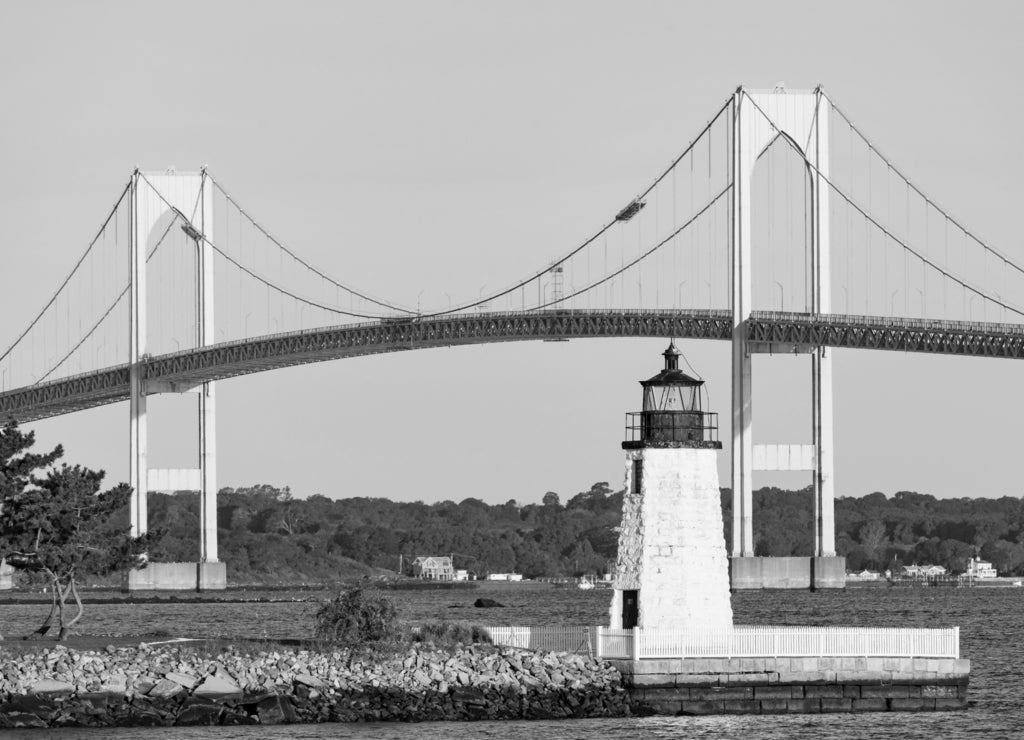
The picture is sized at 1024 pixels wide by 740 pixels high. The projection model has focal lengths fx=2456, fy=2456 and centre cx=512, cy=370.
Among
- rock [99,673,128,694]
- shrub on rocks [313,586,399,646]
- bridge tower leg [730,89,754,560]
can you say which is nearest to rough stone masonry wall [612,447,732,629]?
shrub on rocks [313,586,399,646]

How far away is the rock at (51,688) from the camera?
947 inches

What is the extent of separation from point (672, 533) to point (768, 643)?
57.3 inches

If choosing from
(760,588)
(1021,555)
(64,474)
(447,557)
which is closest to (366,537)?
(447,557)

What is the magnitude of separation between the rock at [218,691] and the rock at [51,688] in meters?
1.24

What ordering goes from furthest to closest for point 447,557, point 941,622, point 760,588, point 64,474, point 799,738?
1. point 447,557
2. point 760,588
3. point 941,622
4. point 64,474
5. point 799,738

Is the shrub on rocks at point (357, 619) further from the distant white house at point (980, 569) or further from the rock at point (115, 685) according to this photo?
the distant white house at point (980, 569)

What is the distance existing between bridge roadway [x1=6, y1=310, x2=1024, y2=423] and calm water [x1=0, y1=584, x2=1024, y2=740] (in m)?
5.86

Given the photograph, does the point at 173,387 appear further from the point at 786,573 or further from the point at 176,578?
the point at 786,573

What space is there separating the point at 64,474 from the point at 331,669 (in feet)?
22.6

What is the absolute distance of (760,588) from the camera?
5675 cm

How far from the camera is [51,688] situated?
2414 centimetres

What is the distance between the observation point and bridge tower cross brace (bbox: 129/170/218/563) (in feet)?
216

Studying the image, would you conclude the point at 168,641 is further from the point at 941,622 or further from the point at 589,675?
the point at 941,622

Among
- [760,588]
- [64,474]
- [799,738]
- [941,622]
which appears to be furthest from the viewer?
[760,588]
